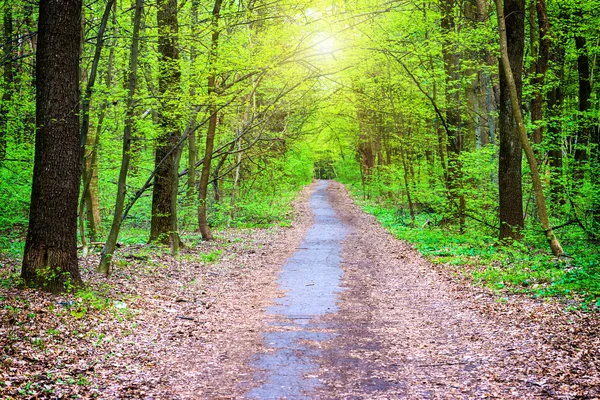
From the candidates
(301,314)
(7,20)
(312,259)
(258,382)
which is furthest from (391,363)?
(7,20)

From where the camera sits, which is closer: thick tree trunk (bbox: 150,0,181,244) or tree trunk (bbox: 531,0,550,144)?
thick tree trunk (bbox: 150,0,181,244)

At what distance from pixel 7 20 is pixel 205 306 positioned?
1015 cm

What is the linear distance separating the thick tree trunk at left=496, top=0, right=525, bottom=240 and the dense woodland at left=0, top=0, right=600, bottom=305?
35 mm

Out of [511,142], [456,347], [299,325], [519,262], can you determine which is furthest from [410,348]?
[511,142]

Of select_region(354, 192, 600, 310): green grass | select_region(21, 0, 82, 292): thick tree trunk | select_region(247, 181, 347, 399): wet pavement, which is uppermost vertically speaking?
select_region(21, 0, 82, 292): thick tree trunk

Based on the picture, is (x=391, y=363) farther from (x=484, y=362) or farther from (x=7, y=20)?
(x=7, y=20)

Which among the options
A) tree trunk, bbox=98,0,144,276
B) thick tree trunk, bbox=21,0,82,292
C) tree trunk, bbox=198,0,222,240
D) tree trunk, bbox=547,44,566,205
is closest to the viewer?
thick tree trunk, bbox=21,0,82,292

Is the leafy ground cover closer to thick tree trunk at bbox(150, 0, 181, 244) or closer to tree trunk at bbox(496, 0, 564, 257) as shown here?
tree trunk at bbox(496, 0, 564, 257)

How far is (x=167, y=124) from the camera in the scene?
508 inches

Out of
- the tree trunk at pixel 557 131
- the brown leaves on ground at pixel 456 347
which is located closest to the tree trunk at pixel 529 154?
the brown leaves on ground at pixel 456 347

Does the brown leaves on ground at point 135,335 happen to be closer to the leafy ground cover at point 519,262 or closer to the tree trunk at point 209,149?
the leafy ground cover at point 519,262

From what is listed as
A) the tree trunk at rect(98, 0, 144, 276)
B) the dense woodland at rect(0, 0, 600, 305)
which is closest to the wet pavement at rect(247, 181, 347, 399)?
the dense woodland at rect(0, 0, 600, 305)

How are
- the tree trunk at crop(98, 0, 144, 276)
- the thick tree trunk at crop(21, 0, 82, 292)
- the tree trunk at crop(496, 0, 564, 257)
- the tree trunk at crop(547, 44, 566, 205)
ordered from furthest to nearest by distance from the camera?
the tree trunk at crop(547, 44, 566, 205)
the tree trunk at crop(496, 0, 564, 257)
the tree trunk at crop(98, 0, 144, 276)
the thick tree trunk at crop(21, 0, 82, 292)

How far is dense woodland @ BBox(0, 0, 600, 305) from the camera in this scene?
24.7 ft
